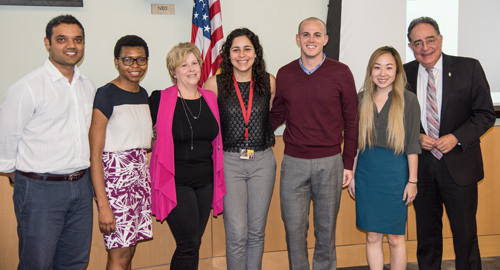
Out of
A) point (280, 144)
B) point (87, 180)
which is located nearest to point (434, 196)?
point (280, 144)

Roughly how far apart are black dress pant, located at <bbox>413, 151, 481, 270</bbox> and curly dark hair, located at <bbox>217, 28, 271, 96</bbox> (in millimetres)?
1380

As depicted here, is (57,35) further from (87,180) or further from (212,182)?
(212,182)

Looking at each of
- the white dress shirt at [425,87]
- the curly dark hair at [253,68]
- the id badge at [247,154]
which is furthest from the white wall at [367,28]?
the id badge at [247,154]

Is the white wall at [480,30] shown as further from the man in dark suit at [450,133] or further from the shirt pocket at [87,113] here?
the shirt pocket at [87,113]

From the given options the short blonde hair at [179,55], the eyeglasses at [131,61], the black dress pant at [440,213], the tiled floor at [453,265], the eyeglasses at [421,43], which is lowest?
the tiled floor at [453,265]

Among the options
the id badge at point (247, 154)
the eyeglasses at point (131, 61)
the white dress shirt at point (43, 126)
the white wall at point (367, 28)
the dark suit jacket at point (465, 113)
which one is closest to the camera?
the white dress shirt at point (43, 126)

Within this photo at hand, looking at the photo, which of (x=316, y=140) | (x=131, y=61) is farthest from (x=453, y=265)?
(x=131, y=61)

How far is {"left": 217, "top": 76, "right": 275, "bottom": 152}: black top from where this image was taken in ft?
8.93

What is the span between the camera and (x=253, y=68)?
2855mm

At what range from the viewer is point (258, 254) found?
9.16 ft

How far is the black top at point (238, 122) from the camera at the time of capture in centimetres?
272

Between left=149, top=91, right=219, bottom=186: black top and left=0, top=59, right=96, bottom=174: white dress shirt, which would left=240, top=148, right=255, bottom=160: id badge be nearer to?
left=149, top=91, right=219, bottom=186: black top

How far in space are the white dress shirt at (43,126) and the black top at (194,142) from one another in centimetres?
56

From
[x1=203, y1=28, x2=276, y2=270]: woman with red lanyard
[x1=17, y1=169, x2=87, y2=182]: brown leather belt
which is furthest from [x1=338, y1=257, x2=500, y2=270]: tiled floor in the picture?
[x1=17, y1=169, x2=87, y2=182]: brown leather belt
